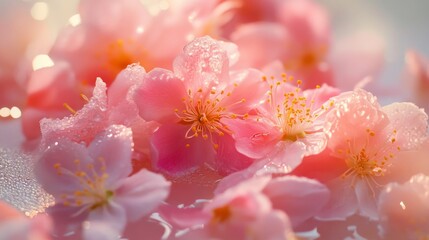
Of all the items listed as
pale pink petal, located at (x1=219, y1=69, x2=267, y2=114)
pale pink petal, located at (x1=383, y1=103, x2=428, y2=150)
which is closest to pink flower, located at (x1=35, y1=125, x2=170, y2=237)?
pale pink petal, located at (x1=219, y1=69, x2=267, y2=114)

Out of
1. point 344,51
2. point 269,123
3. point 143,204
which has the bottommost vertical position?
point 143,204

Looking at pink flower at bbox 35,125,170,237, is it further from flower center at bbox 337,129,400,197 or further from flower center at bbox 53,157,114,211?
flower center at bbox 337,129,400,197

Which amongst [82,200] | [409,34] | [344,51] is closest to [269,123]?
[82,200]

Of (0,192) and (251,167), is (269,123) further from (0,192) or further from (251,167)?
(0,192)

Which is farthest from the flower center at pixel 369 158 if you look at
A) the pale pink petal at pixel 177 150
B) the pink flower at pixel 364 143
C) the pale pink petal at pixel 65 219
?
the pale pink petal at pixel 65 219

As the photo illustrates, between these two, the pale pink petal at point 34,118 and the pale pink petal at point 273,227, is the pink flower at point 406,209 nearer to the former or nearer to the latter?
the pale pink petal at point 273,227

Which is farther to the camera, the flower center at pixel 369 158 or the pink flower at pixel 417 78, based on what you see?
the pink flower at pixel 417 78

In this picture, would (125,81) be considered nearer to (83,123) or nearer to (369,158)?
(83,123)
